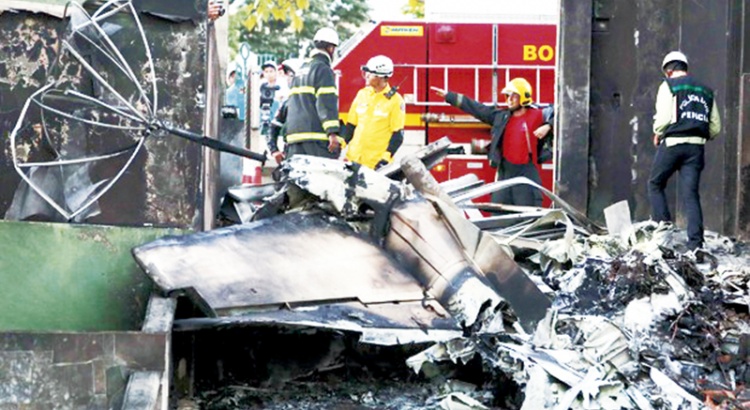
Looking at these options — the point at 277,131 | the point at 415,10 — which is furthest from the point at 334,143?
the point at 415,10

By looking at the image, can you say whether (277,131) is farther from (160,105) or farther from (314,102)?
(160,105)

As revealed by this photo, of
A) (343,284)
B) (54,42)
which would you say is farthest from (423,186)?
(54,42)

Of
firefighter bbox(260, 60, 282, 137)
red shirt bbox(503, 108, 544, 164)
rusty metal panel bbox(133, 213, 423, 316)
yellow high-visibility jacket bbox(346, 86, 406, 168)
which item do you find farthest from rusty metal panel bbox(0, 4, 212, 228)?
firefighter bbox(260, 60, 282, 137)

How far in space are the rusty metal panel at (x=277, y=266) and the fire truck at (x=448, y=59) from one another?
8.22 metres

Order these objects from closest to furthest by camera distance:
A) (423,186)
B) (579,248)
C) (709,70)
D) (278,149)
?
(423,186) → (579,248) → (709,70) → (278,149)

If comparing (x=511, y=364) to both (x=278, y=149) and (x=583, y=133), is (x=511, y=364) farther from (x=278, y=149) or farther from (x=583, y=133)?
(x=278, y=149)

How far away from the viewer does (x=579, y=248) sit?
871cm

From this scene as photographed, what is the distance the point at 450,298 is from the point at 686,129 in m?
3.88

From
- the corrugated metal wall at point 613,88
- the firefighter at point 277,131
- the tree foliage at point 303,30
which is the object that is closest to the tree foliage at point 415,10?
the tree foliage at point 303,30

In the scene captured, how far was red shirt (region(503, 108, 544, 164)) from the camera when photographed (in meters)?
12.7

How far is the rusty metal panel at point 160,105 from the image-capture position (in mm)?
6918

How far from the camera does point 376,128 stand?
12188mm

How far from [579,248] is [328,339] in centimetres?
223

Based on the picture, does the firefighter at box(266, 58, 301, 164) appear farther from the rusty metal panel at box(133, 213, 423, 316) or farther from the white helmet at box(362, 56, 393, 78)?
the rusty metal panel at box(133, 213, 423, 316)
